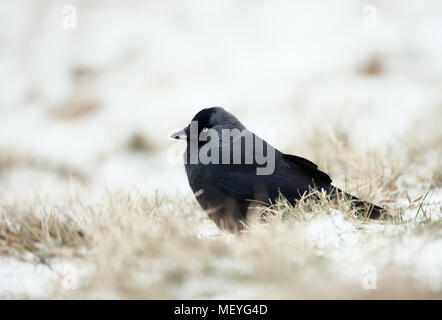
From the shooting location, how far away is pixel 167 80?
8641 millimetres

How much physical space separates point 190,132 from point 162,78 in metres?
5.27

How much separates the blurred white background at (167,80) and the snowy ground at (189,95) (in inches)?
1.0

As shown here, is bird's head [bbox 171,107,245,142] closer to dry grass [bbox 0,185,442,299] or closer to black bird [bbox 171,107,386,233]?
black bird [bbox 171,107,386,233]

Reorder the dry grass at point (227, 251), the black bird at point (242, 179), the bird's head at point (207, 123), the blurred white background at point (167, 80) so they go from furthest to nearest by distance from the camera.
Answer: the blurred white background at point (167, 80)
the bird's head at point (207, 123)
the black bird at point (242, 179)
the dry grass at point (227, 251)

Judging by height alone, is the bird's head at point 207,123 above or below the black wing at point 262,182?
above

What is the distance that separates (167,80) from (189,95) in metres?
0.73

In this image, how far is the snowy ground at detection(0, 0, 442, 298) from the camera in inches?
173

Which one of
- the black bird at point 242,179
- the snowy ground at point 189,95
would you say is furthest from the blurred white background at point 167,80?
the black bird at point 242,179

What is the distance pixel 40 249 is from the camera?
2820 millimetres

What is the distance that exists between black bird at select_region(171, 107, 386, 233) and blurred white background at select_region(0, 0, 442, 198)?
2.04 m

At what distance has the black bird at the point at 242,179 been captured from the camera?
10.6ft
